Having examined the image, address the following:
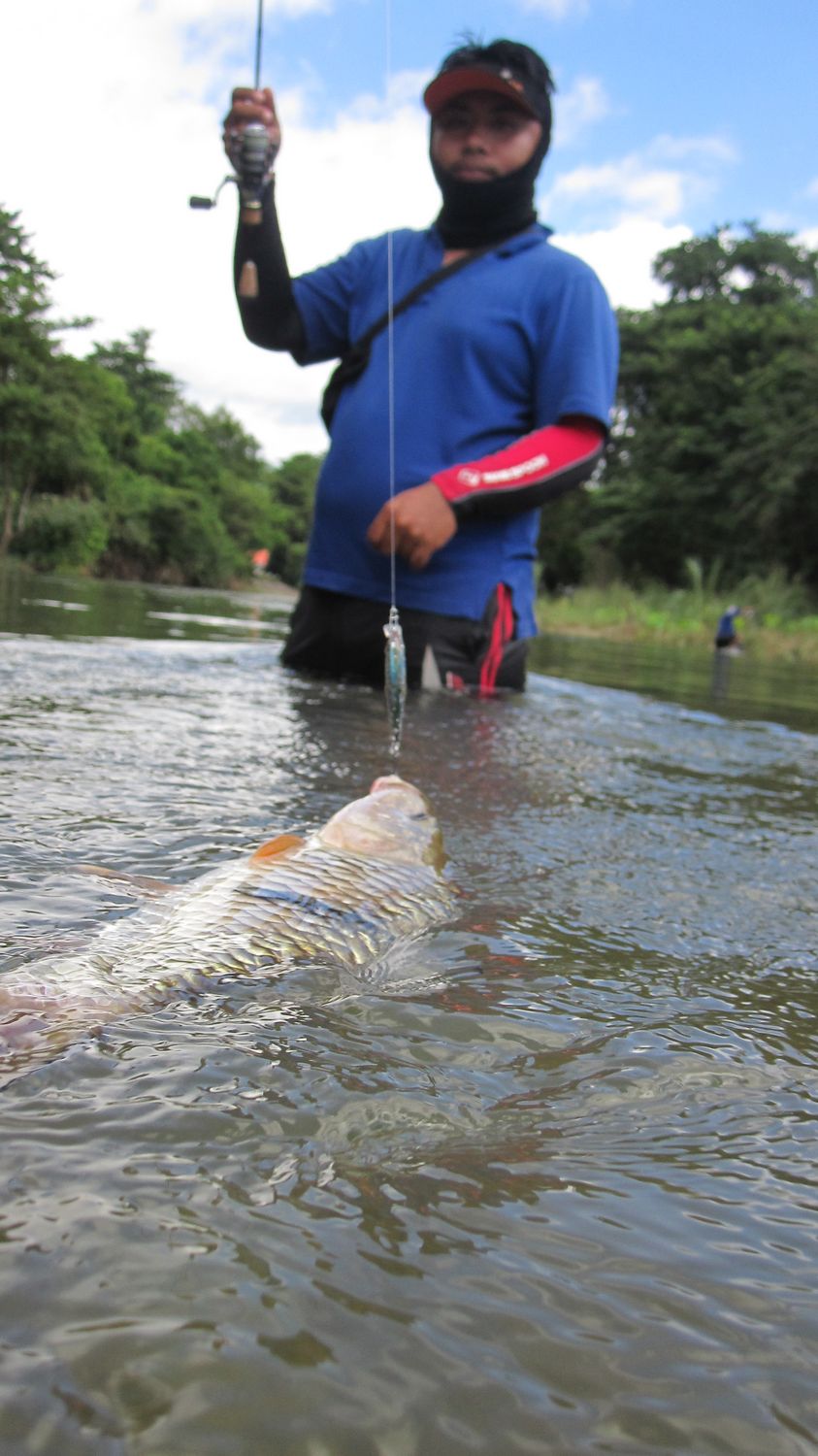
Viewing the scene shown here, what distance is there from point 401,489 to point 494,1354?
4.65 metres

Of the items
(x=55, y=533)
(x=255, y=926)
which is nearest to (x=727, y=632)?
(x=255, y=926)

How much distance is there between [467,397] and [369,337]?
653 mm

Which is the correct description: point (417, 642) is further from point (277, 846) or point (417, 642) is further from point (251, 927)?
point (251, 927)

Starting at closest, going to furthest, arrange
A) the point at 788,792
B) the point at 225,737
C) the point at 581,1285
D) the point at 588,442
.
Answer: the point at 581,1285 → the point at 225,737 → the point at 788,792 → the point at 588,442

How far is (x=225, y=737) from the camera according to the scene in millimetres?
3885

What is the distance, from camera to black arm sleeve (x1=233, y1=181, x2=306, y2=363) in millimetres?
5461

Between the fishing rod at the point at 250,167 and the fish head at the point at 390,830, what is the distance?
12.0 feet

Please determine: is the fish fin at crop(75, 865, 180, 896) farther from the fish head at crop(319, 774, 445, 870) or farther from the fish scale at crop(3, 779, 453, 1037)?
the fish head at crop(319, 774, 445, 870)

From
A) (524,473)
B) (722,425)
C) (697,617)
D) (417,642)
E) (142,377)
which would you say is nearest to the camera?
(524,473)

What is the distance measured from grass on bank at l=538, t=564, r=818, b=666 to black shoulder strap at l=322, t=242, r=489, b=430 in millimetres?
15398

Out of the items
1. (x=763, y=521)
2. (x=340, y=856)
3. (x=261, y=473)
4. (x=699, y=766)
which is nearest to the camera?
(x=340, y=856)

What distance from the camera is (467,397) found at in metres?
5.33

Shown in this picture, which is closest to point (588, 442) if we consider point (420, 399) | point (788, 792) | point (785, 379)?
point (420, 399)

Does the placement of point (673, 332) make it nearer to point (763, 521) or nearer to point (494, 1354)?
point (763, 521)
